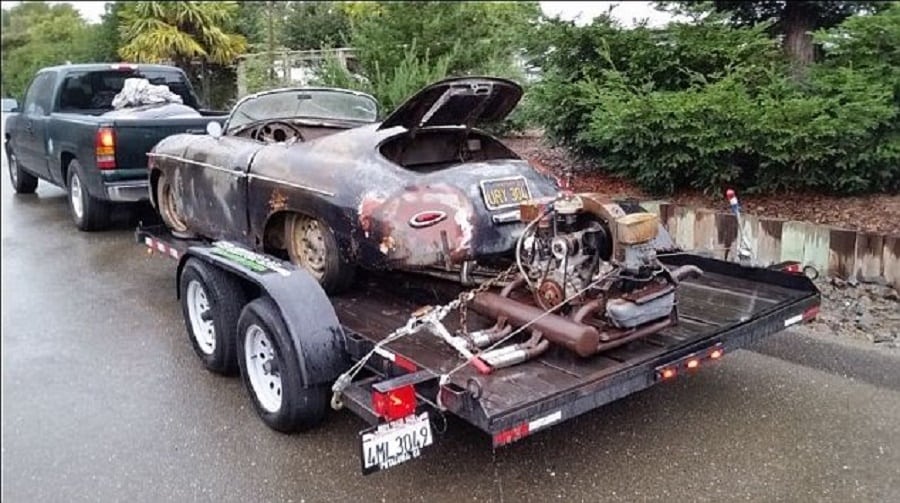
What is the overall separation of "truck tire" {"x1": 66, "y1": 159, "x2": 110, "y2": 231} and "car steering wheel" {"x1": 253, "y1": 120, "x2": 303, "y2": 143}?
374 cm

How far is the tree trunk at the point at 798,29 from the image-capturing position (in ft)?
28.4

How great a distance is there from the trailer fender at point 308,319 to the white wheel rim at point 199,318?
35.0 inches

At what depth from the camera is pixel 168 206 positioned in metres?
6.69

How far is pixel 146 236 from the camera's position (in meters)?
6.39

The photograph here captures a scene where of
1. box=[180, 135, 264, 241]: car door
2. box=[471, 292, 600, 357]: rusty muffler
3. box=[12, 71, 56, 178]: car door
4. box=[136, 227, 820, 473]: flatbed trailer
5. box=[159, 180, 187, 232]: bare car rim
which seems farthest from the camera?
box=[12, 71, 56, 178]: car door

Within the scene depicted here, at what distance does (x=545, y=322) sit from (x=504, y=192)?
102cm

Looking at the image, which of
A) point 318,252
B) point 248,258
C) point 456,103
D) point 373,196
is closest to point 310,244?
point 318,252

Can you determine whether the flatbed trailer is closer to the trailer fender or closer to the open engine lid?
the trailer fender

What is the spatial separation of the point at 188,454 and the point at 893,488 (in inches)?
132

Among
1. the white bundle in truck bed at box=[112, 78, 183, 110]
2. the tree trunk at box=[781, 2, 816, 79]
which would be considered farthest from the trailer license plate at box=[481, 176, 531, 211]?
the white bundle in truck bed at box=[112, 78, 183, 110]

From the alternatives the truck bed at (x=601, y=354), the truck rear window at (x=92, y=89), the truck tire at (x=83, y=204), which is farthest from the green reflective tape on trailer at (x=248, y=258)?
the truck rear window at (x=92, y=89)

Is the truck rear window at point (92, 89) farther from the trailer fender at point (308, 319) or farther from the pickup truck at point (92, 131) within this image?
the trailer fender at point (308, 319)

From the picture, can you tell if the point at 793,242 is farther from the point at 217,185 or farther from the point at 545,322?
the point at 217,185

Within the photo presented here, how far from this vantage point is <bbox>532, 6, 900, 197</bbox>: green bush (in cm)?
641
